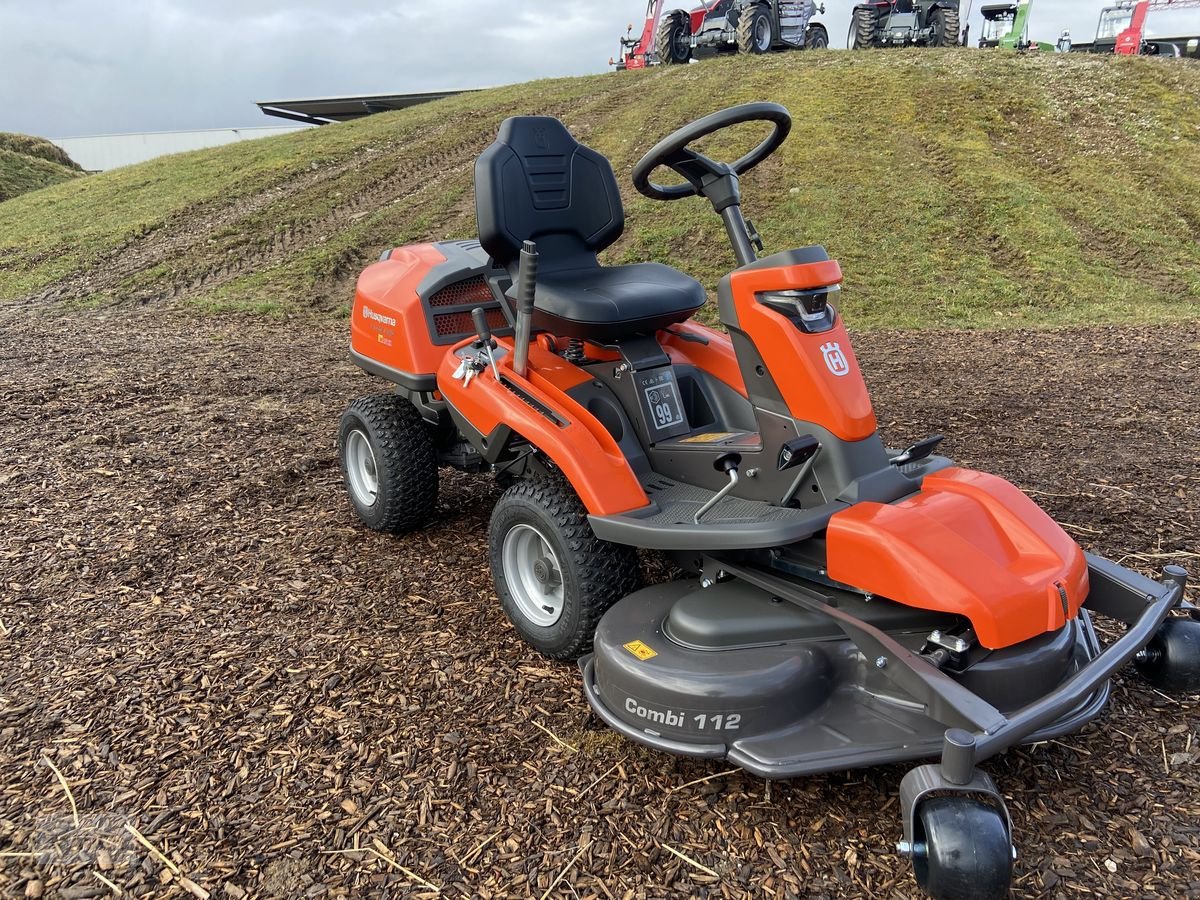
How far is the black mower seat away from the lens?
9.39ft

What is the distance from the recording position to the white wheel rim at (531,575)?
9.43ft

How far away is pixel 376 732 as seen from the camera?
2.50 metres

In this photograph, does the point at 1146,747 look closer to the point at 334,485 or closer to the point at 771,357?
the point at 771,357

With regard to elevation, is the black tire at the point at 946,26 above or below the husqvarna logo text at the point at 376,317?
Answer: above

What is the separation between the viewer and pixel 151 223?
40.3 ft

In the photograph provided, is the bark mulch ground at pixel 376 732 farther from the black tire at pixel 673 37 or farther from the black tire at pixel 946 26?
the black tire at pixel 673 37

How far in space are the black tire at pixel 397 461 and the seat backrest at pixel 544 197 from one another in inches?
33.6

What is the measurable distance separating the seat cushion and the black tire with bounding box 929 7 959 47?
60.9 feet

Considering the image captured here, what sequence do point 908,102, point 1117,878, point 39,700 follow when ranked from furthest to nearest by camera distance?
point 908,102, point 39,700, point 1117,878

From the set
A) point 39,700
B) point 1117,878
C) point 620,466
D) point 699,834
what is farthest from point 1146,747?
point 39,700

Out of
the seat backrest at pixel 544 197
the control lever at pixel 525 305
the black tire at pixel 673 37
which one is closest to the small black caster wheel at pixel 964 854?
the control lever at pixel 525 305

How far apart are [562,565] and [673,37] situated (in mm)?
18913

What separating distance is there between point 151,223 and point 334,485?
994 centimetres

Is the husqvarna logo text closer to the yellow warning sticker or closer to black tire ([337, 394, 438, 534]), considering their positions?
black tire ([337, 394, 438, 534])
